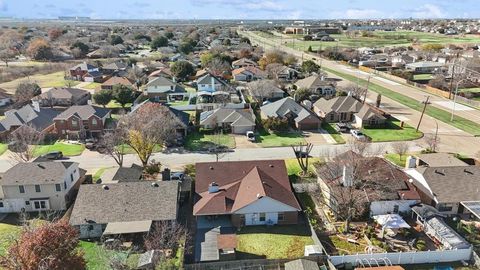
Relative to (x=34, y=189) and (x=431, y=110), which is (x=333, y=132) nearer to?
(x=431, y=110)

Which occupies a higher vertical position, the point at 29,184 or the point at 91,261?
the point at 29,184

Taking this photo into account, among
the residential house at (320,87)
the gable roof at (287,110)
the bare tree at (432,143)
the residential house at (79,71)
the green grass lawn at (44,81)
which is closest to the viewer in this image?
the bare tree at (432,143)

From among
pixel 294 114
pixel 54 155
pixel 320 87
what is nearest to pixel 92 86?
pixel 54 155

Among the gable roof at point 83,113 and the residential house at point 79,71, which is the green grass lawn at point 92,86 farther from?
the gable roof at point 83,113

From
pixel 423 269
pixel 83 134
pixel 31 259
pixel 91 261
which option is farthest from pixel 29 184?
pixel 423 269

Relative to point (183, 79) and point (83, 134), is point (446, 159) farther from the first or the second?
point (183, 79)

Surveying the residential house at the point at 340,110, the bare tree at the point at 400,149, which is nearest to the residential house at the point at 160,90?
the residential house at the point at 340,110
